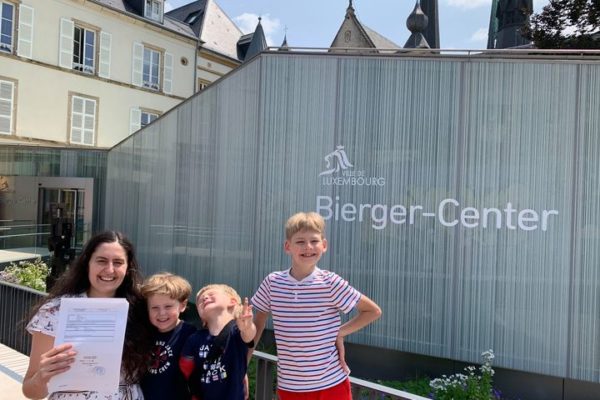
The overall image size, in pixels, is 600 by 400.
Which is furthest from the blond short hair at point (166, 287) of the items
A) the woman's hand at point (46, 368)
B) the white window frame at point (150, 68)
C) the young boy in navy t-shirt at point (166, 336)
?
the white window frame at point (150, 68)

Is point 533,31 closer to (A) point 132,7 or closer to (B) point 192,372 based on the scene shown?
(B) point 192,372

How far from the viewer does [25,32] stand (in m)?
24.0

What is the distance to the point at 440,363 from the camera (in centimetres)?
713

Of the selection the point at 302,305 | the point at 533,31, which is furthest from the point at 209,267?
the point at 533,31

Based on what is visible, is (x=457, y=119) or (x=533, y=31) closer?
(x=457, y=119)

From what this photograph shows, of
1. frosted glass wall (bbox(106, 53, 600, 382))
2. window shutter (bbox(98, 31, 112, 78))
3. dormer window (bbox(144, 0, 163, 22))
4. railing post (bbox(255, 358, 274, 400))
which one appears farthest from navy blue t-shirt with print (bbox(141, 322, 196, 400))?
dormer window (bbox(144, 0, 163, 22))

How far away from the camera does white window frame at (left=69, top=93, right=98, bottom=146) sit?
26.4 metres

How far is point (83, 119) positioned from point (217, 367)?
27607 mm

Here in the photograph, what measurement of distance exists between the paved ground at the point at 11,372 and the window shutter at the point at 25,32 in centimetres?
2128

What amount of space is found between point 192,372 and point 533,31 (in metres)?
17.0

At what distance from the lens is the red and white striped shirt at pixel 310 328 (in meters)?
2.50

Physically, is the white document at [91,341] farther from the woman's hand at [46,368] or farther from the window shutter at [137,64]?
the window shutter at [137,64]

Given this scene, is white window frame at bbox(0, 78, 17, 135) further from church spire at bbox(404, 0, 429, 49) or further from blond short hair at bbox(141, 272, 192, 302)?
church spire at bbox(404, 0, 429, 49)

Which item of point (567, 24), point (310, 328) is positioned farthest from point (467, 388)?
point (567, 24)
